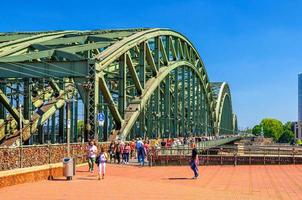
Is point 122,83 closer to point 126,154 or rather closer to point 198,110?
point 126,154

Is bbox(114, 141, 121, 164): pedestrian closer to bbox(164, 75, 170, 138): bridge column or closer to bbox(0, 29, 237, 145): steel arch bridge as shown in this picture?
bbox(0, 29, 237, 145): steel arch bridge

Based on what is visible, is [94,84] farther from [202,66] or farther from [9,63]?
[202,66]

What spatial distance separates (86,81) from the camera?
31.0 meters

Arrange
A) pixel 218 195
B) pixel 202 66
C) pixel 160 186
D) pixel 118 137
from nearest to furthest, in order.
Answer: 1. pixel 218 195
2. pixel 160 186
3. pixel 118 137
4. pixel 202 66

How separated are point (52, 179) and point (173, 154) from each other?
13.3 meters

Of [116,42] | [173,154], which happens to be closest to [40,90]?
[116,42]

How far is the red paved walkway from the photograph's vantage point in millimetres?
16172

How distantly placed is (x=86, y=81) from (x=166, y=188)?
13.8 metres

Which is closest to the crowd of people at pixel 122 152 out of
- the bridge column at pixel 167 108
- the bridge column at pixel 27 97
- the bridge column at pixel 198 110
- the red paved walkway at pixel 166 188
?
the red paved walkway at pixel 166 188

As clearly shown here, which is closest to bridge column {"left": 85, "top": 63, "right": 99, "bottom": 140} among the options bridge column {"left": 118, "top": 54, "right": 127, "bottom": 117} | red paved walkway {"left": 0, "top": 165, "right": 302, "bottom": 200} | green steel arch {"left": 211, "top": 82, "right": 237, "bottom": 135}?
red paved walkway {"left": 0, "top": 165, "right": 302, "bottom": 200}

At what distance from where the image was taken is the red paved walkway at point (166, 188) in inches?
637

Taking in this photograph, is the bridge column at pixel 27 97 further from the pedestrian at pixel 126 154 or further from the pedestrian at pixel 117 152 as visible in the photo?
the pedestrian at pixel 126 154

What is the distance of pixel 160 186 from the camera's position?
62.3 ft

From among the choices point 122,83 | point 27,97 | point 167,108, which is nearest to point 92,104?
point 27,97
